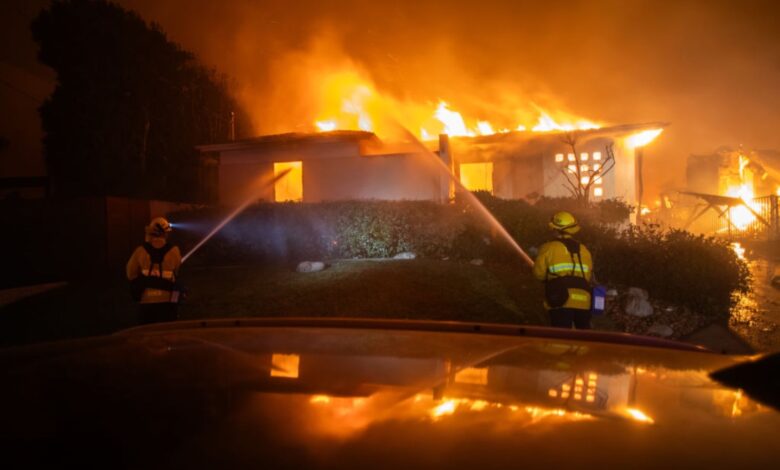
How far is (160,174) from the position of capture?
23.9 metres

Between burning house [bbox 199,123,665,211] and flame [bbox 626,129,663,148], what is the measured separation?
3 centimetres

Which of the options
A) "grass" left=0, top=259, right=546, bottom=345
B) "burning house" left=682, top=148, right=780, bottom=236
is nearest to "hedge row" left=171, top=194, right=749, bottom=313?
"grass" left=0, top=259, right=546, bottom=345

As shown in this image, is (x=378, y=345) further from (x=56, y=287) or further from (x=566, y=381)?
(x=56, y=287)

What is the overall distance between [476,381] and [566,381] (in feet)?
1.23

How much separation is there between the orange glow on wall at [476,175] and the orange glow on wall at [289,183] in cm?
562

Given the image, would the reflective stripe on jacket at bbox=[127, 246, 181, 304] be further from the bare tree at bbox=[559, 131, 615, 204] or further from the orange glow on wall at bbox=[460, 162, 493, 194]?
the orange glow on wall at bbox=[460, 162, 493, 194]

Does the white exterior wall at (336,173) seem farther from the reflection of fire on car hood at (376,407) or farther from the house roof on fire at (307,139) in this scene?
the reflection of fire on car hood at (376,407)

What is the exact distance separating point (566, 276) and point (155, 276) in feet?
14.4

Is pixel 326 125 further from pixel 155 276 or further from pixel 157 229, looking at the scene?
pixel 155 276

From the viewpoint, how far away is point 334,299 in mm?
9047

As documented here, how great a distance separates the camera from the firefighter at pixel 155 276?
18.8 feet

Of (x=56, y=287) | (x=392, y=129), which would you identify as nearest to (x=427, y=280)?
Result: (x=56, y=287)

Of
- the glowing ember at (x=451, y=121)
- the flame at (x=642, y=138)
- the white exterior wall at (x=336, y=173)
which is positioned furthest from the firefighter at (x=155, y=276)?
the flame at (x=642, y=138)

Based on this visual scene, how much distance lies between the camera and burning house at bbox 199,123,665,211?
52.9 feet
